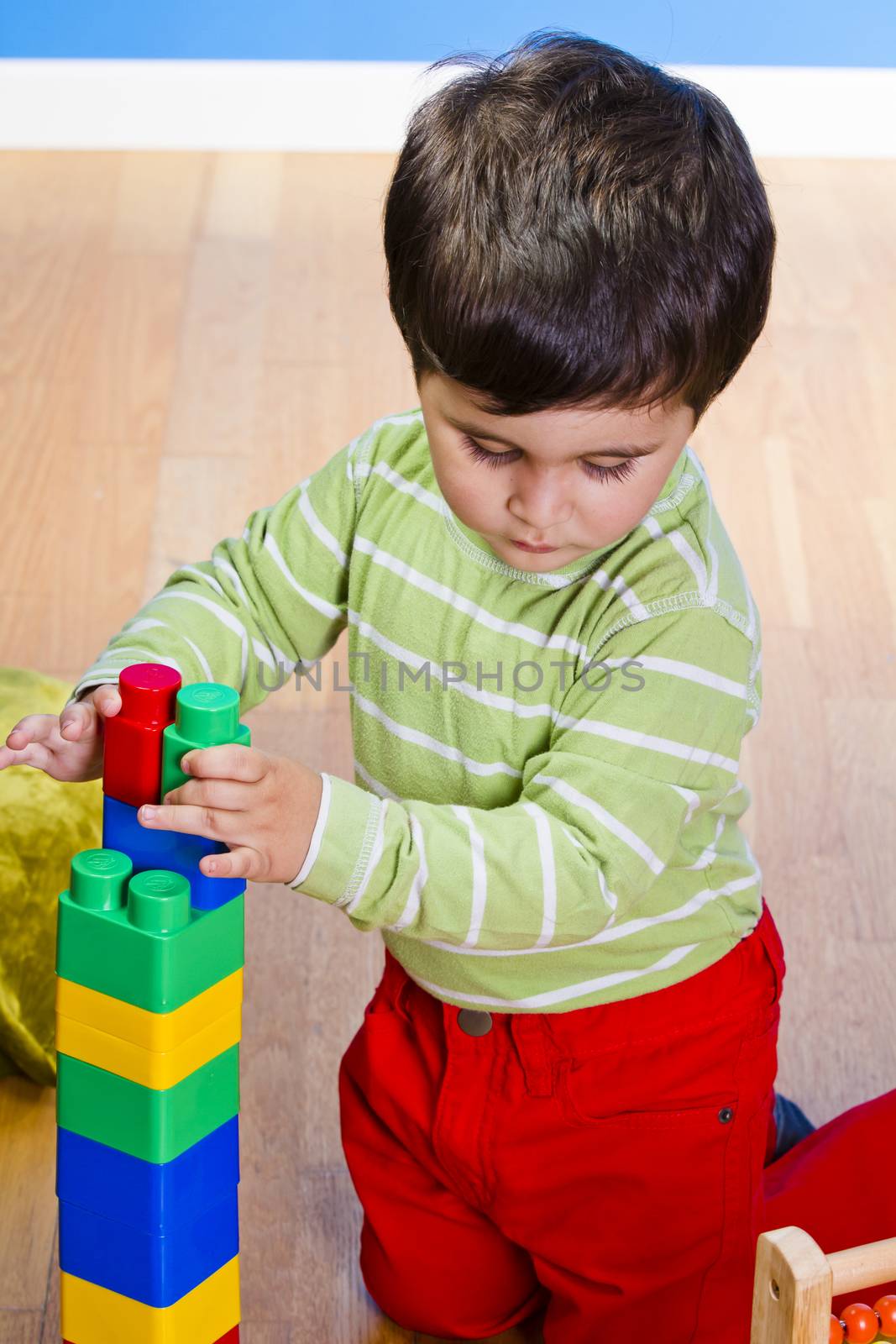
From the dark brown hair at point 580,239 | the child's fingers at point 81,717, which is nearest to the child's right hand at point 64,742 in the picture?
the child's fingers at point 81,717

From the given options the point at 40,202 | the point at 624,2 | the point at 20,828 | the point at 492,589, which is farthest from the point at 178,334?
the point at 492,589

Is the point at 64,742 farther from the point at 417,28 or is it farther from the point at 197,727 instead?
the point at 417,28

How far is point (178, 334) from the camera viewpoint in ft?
6.92

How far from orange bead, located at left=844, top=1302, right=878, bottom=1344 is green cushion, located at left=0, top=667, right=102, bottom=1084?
2.06 feet

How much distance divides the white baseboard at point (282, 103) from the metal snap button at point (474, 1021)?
1.80 meters

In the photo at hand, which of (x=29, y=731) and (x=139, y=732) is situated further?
(x=29, y=731)

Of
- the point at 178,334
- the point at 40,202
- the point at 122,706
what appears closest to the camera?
the point at 122,706

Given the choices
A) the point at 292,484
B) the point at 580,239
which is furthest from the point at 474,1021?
the point at 292,484

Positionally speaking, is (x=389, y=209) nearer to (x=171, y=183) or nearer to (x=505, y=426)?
(x=505, y=426)

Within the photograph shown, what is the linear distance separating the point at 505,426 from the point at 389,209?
12 centimetres

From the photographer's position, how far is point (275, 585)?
3.14 feet

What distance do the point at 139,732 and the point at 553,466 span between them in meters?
0.21

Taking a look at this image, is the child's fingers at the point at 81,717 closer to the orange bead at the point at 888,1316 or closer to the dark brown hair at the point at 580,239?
the dark brown hair at the point at 580,239

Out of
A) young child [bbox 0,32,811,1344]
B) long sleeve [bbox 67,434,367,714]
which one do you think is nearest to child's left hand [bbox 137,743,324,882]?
young child [bbox 0,32,811,1344]
